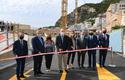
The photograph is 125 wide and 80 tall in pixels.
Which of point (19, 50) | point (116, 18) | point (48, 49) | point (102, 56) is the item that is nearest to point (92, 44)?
point (102, 56)

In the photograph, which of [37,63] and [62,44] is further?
[62,44]

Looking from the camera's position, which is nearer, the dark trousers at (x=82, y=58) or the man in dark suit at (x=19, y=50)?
the man in dark suit at (x=19, y=50)

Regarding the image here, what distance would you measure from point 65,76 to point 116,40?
2529cm

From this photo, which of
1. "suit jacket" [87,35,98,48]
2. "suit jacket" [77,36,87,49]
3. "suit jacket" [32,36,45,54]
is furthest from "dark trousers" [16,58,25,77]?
"suit jacket" [87,35,98,48]

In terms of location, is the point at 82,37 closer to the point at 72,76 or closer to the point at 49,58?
the point at 49,58

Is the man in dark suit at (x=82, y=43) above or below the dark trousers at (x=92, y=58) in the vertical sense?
above

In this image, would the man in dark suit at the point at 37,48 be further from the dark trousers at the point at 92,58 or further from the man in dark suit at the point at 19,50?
the dark trousers at the point at 92,58

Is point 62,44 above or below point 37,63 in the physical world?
above

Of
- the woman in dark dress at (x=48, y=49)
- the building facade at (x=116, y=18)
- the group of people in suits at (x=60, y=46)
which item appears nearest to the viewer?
the group of people in suits at (x=60, y=46)

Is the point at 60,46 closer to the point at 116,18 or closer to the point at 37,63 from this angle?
the point at 37,63

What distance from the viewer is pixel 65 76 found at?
701 inches

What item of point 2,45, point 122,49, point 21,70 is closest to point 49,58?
point 21,70

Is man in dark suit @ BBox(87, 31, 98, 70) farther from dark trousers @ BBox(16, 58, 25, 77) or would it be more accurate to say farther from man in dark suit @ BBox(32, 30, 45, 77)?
dark trousers @ BBox(16, 58, 25, 77)

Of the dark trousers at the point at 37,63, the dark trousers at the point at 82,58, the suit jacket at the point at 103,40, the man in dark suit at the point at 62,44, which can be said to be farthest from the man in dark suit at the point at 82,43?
the dark trousers at the point at 37,63
